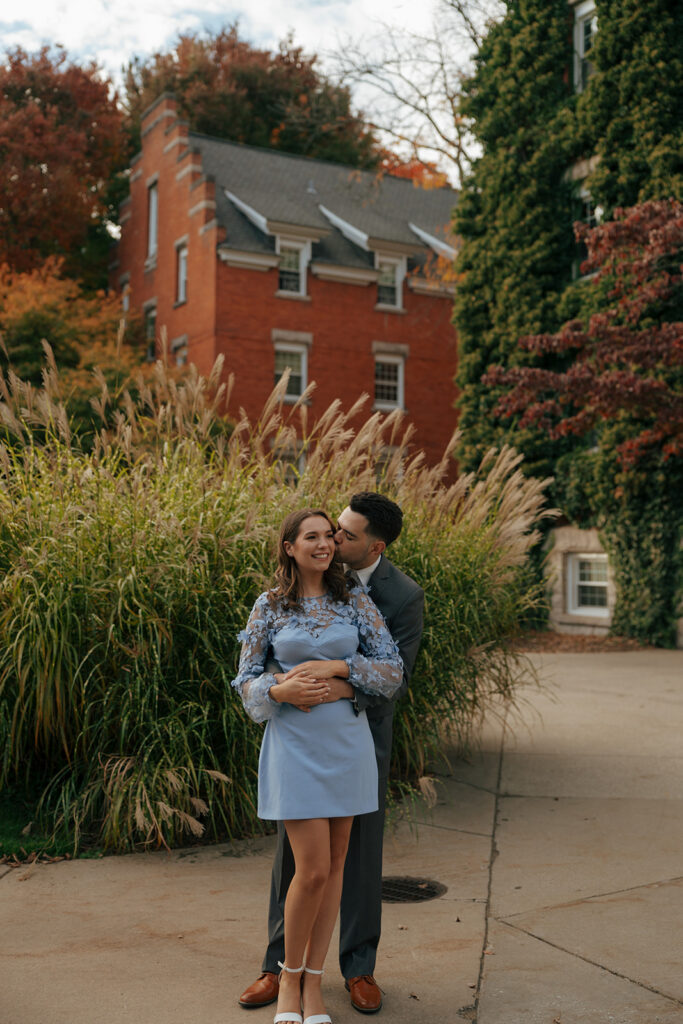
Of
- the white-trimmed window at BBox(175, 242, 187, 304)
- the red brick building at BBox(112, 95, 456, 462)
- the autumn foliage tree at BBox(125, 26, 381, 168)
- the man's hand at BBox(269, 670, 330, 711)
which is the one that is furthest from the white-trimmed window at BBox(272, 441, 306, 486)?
the autumn foliage tree at BBox(125, 26, 381, 168)

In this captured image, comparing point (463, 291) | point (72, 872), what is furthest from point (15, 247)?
point (72, 872)

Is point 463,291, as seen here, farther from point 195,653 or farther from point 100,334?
point 195,653

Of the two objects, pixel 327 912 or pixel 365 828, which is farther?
pixel 365 828

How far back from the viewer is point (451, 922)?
4.20m

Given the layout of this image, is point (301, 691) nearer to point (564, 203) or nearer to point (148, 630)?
point (148, 630)

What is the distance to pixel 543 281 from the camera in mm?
18984

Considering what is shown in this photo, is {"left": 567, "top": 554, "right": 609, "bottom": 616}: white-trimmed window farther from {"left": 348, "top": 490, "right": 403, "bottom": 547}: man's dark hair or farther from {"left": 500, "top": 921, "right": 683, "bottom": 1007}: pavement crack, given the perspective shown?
{"left": 348, "top": 490, "right": 403, "bottom": 547}: man's dark hair

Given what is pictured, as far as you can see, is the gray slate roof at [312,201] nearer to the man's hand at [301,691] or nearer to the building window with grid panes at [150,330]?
the building window with grid panes at [150,330]

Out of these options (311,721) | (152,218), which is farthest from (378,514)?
(152,218)

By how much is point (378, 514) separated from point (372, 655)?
1.88 ft

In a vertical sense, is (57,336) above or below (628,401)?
above

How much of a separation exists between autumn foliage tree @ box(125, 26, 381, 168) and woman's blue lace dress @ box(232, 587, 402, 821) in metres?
31.5

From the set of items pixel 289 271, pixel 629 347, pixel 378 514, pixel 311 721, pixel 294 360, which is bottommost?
pixel 311 721

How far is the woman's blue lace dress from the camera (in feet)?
10.4
